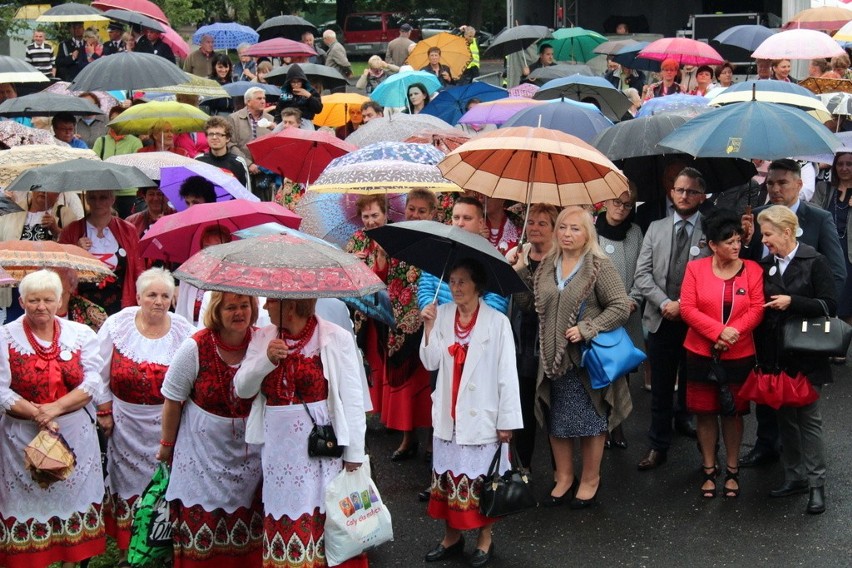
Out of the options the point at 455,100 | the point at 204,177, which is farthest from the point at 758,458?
the point at 455,100

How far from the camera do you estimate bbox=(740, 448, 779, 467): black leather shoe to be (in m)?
7.77

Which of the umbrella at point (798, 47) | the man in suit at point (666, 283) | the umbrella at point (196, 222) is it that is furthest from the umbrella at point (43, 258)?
the umbrella at point (798, 47)

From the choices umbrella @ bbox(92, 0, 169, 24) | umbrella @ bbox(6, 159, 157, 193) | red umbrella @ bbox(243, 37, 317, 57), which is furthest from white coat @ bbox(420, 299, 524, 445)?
red umbrella @ bbox(243, 37, 317, 57)

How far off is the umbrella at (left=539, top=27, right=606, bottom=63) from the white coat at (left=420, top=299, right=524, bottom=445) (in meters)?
14.5

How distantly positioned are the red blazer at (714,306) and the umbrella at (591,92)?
598cm

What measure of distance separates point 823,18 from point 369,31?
73.8 feet

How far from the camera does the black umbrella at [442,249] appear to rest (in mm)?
6098

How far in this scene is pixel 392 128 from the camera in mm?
9688

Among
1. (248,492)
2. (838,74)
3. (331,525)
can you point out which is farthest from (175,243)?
(838,74)

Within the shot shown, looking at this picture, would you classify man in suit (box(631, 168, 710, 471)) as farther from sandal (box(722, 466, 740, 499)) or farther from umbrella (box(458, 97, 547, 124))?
umbrella (box(458, 97, 547, 124))

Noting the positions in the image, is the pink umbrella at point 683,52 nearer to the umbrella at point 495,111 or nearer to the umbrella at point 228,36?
the umbrella at point 495,111

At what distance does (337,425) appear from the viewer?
5.45 m

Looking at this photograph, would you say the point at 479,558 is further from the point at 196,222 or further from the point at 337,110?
the point at 337,110

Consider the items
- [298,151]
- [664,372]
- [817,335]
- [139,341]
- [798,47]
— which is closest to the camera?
[139,341]
